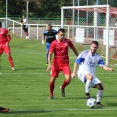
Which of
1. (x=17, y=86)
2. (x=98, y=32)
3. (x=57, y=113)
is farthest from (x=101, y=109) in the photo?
(x=98, y=32)

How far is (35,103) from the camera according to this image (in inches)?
523

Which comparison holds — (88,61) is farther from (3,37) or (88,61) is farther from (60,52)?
(3,37)

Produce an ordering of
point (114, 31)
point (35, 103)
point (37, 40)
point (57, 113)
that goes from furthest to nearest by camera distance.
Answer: point (37, 40), point (114, 31), point (35, 103), point (57, 113)

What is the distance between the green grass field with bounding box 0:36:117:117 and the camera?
12.0 meters

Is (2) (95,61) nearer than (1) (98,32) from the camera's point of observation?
Yes

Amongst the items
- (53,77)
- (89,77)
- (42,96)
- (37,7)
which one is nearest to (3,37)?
(42,96)

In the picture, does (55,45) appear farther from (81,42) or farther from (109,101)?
(81,42)

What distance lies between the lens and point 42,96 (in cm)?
1470

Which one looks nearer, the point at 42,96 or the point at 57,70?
the point at 57,70

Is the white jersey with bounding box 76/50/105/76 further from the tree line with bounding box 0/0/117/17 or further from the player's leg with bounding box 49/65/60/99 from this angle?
the tree line with bounding box 0/0/117/17

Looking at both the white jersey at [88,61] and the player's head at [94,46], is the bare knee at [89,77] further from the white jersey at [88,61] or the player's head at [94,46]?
the player's head at [94,46]

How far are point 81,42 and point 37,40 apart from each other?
15553mm

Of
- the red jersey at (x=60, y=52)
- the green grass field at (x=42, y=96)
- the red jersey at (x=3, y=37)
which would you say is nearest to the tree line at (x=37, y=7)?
the red jersey at (x=3, y=37)

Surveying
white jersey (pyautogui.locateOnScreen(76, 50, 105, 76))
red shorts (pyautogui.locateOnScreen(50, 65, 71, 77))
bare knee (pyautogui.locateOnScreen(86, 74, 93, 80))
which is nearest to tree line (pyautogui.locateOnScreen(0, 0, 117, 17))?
→ red shorts (pyautogui.locateOnScreen(50, 65, 71, 77))
